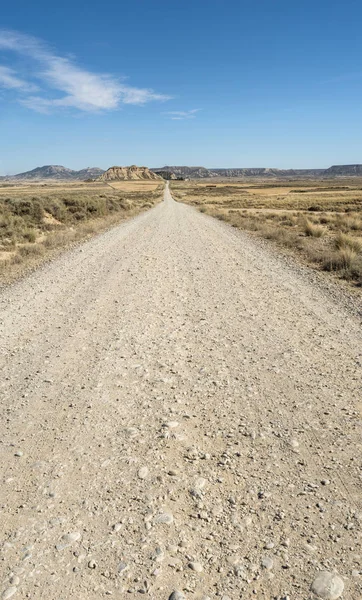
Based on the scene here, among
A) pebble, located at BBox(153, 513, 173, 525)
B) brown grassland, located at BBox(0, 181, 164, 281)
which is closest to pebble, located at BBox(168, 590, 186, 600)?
pebble, located at BBox(153, 513, 173, 525)

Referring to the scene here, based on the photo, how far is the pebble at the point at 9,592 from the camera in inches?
89.0

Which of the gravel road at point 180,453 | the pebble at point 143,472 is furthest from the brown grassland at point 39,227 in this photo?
the pebble at point 143,472

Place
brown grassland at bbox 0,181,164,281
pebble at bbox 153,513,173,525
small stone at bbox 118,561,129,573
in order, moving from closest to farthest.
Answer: small stone at bbox 118,561,129,573
pebble at bbox 153,513,173,525
brown grassland at bbox 0,181,164,281

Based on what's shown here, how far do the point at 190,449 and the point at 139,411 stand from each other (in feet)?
2.63

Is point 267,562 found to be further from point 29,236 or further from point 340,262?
point 29,236

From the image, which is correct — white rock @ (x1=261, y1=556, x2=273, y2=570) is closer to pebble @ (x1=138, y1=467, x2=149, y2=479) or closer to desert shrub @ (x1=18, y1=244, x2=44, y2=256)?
pebble @ (x1=138, y1=467, x2=149, y2=479)

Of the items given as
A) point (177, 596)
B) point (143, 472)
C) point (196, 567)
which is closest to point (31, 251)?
point (143, 472)

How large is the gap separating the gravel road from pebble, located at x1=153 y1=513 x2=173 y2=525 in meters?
0.01

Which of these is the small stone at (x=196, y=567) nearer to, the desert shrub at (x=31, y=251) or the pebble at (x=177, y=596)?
the pebble at (x=177, y=596)

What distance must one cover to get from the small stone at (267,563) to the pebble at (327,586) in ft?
0.82

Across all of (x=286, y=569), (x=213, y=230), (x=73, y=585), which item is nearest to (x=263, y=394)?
(x=286, y=569)

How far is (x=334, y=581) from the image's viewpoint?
2.32 meters

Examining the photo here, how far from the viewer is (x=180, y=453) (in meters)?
3.51

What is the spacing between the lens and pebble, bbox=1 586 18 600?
89.0 inches
